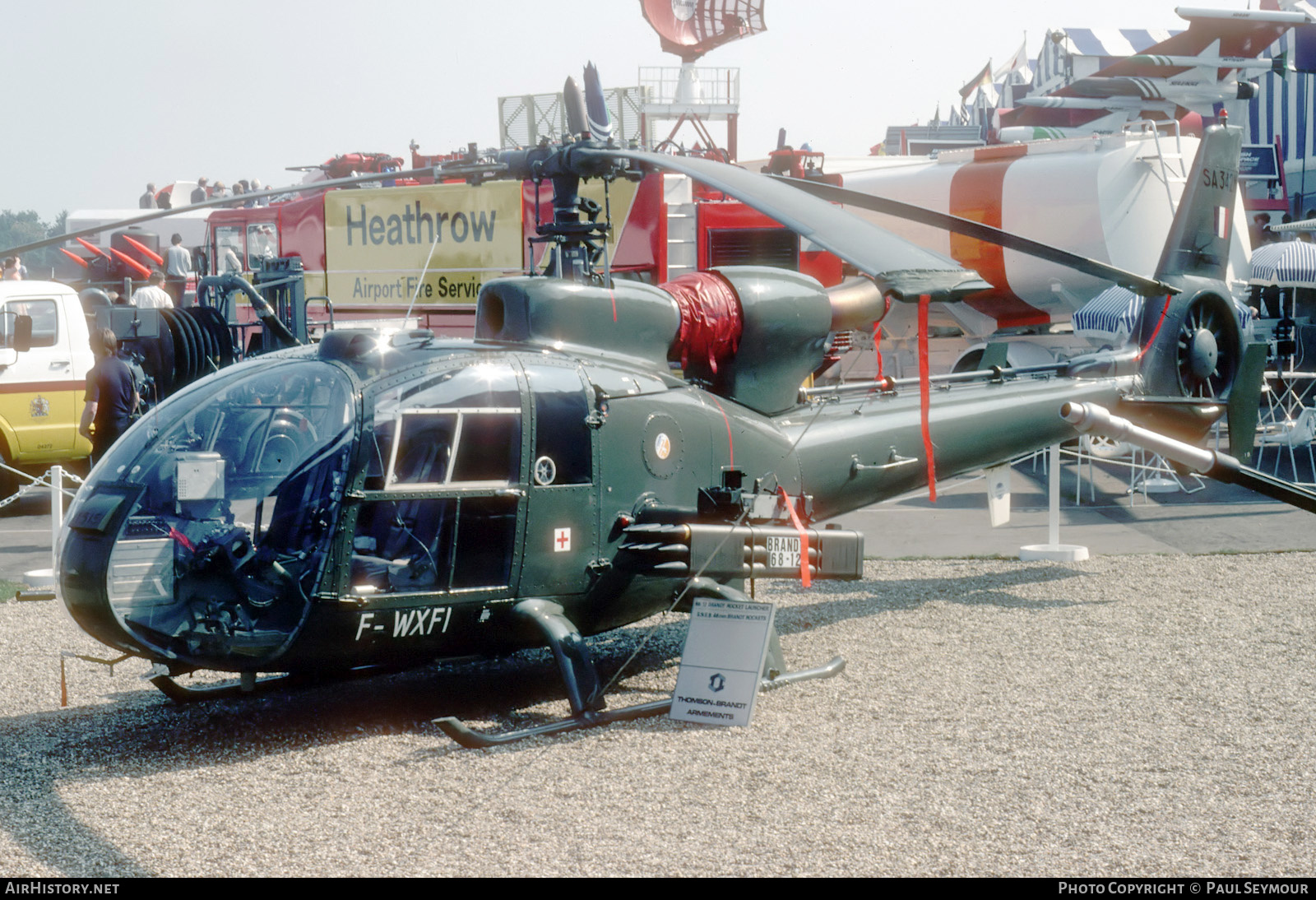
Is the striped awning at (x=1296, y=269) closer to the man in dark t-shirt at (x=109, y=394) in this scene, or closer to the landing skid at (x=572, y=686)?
the landing skid at (x=572, y=686)

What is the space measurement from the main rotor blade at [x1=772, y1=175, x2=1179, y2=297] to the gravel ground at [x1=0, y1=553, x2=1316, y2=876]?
2158 mm

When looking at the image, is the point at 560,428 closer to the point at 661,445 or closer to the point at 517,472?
the point at 517,472

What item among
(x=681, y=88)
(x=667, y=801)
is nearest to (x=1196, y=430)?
(x=667, y=801)

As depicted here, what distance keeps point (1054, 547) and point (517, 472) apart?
6.34 metres

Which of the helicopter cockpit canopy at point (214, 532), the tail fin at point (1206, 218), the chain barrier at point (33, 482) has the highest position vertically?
the tail fin at point (1206, 218)

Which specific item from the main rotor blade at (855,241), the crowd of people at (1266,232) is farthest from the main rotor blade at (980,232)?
the crowd of people at (1266,232)

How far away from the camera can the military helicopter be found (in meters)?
5.50

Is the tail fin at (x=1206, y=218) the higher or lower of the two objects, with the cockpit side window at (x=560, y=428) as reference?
higher

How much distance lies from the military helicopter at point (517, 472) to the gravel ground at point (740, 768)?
445 mm

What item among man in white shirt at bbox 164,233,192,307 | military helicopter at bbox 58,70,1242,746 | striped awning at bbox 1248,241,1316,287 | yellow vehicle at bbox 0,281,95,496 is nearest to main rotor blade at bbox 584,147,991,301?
military helicopter at bbox 58,70,1242,746

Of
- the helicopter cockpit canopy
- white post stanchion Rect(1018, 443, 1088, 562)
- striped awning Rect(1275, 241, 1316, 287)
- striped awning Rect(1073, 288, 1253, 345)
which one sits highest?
striped awning Rect(1275, 241, 1316, 287)

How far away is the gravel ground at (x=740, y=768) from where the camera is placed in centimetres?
449

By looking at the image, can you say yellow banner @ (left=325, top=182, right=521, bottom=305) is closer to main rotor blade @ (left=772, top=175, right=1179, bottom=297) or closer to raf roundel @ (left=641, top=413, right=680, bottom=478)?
raf roundel @ (left=641, top=413, right=680, bottom=478)

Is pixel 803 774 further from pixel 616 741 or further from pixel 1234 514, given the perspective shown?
pixel 1234 514
